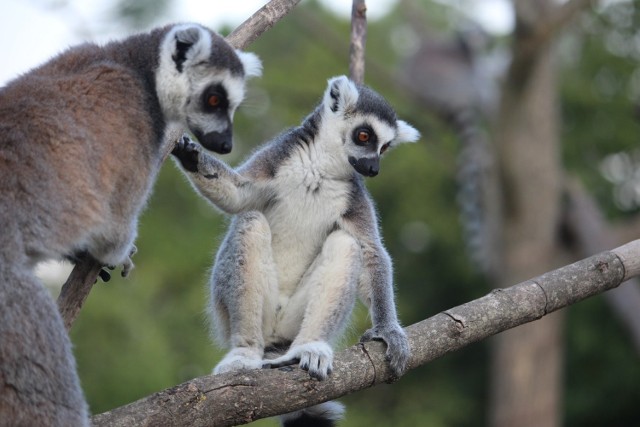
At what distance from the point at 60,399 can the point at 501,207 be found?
39.2 ft

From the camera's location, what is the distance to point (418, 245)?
22266mm

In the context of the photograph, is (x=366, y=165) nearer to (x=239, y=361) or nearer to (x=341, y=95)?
(x=341, y=95)

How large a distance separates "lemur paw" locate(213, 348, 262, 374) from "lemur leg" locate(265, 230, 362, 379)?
0.09m

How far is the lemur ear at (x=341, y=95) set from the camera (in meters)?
5.90

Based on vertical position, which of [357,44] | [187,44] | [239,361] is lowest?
[239,361]

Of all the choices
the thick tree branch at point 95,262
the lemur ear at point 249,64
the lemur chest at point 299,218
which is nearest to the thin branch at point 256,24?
the thick tree branch at point 95,262

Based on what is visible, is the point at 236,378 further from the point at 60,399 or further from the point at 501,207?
the point at 501,207

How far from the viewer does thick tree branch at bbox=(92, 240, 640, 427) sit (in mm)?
4098

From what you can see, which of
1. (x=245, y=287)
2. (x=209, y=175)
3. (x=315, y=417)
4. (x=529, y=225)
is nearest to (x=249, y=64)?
(x=209, y=175)

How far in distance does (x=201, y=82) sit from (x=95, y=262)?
115 centimetres

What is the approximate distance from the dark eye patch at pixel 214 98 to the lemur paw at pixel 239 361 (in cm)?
137

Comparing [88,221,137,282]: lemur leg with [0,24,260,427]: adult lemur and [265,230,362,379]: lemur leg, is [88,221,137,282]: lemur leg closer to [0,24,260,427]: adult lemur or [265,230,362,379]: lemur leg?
[0,24,260,427]: adult lemur

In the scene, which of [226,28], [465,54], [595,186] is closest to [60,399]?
[226,28]

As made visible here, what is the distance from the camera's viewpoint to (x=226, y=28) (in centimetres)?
1658
